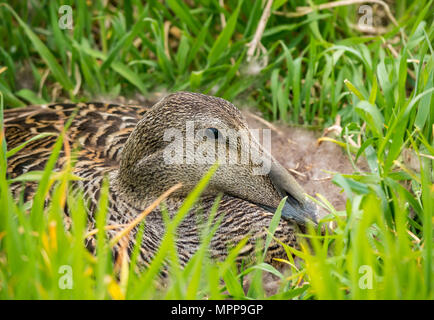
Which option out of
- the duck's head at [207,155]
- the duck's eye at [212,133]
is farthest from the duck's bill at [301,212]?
the duck's eye at [212,133]

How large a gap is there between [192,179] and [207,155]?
13cm

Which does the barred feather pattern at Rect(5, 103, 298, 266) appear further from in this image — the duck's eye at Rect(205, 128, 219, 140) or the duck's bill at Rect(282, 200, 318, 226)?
the duck's eye at Rect(205, 128, 219, 140)

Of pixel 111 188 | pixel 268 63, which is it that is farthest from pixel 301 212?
pixel 268 63

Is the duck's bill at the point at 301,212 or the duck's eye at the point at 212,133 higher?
the duck's eye at the point at 212,133

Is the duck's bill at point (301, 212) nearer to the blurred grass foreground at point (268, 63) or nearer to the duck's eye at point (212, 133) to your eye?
the blurred grass foreground at point (268, 63)

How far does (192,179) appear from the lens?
7.95 feet

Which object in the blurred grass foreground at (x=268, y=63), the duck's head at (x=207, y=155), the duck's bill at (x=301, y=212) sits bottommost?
the duck's bill at (x=301, y=212)

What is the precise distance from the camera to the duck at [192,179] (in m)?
2.31

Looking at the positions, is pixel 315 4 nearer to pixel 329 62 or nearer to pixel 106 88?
pixel 329 62

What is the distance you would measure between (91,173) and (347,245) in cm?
107

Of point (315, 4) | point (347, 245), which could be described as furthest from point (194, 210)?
point (315, 4)

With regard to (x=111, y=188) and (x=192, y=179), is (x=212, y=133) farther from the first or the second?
(x=111, y=188)

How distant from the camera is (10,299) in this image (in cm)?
163

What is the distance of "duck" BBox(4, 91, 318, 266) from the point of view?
2312 mm
